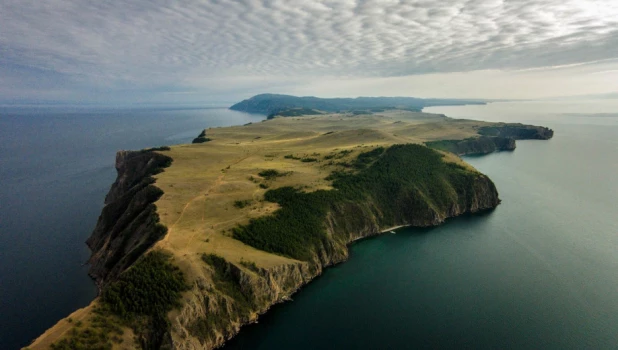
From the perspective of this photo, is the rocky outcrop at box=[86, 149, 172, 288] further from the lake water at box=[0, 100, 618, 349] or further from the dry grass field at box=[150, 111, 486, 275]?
the lake water at box=[0, 100, 618, 349]

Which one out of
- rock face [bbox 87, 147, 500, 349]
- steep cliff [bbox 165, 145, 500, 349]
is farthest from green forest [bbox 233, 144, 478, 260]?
rock face [bbox 87, 147, 500, 349]

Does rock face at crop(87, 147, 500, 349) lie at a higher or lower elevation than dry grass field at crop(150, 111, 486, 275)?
lower

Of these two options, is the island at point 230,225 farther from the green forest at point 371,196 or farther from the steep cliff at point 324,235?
the green forest at point 371,196

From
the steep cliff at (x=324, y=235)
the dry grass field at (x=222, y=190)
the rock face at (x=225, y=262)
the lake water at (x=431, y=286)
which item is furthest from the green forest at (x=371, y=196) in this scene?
the lake water at (x=431, y=286)

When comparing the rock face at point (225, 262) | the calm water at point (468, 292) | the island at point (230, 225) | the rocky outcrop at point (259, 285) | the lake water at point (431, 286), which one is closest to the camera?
the island at point (230, 225)

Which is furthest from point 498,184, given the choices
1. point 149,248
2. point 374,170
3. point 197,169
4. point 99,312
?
point 99,312

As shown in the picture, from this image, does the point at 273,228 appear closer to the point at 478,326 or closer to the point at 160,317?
the point at 160,317
